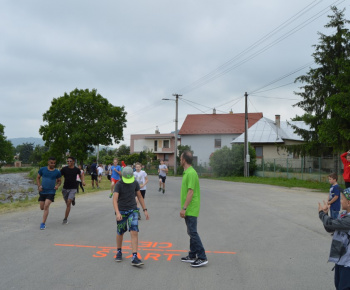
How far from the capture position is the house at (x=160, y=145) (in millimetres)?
75875

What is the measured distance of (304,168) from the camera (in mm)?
30953

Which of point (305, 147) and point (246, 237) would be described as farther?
point (305, 147)

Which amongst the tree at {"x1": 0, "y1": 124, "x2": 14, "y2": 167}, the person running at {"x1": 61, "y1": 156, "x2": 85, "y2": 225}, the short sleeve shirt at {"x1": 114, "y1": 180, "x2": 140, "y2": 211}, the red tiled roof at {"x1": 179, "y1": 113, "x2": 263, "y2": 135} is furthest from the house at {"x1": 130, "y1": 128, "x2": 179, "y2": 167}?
the short sleeve shirt at {"x1": 114, "y1": 180, "x2": 140, "y2": 211}

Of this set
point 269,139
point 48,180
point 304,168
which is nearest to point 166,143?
point 269,139

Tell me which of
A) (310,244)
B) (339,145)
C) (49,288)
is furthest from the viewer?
(339,145)

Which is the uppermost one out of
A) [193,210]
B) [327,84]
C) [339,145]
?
[327,84]

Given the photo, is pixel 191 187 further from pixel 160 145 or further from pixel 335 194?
pixel 160 145

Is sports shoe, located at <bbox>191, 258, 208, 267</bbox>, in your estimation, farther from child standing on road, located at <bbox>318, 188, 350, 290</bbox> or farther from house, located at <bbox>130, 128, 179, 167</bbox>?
house, located at <bbox>130, 128, 179, 167</bbox>

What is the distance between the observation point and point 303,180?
2989 centimetres

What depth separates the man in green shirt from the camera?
602cm

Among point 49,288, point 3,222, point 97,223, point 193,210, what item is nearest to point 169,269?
point 193,210

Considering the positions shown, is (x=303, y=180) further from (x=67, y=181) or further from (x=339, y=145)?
(x=67, y=181)

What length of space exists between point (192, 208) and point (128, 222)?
1.07 metres

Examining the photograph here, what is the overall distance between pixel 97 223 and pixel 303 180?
23118 millimetres
